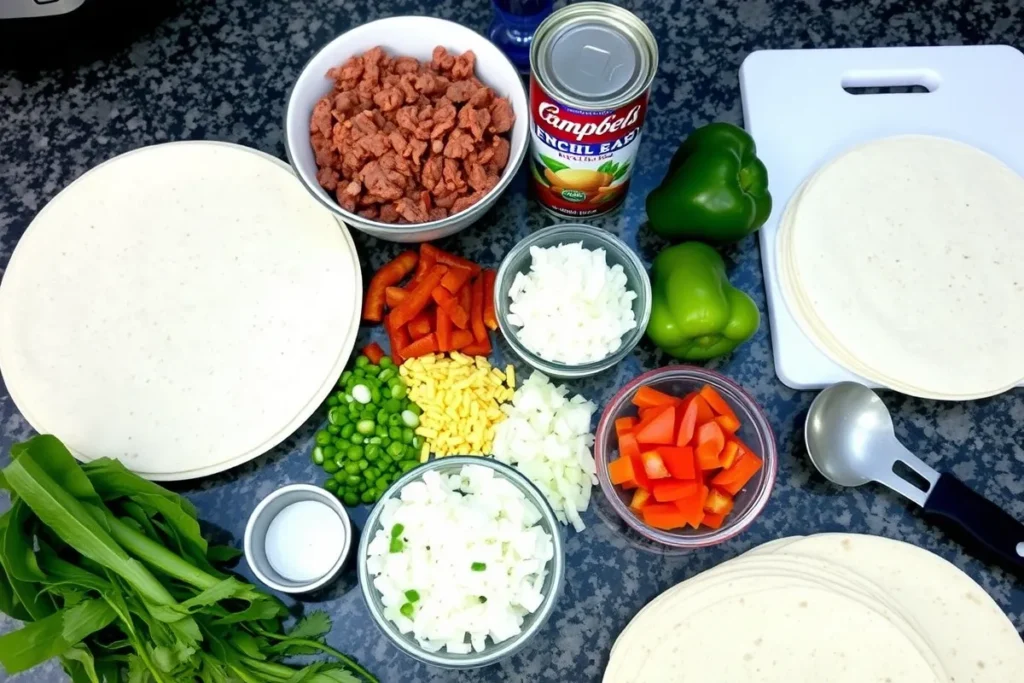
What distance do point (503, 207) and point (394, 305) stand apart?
308 millimetres

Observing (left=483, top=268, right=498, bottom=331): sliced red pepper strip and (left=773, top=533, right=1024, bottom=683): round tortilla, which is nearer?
(left=773, top=533, right=1024, bottom=683): round tortilla

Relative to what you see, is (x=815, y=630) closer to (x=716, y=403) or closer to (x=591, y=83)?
(x=716, y=403)

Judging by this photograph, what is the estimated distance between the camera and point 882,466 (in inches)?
53.7

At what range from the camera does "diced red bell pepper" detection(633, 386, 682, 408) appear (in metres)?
1.38

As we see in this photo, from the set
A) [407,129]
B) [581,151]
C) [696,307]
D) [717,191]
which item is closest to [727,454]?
[696,307]

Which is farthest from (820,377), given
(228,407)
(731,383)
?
(228,407)

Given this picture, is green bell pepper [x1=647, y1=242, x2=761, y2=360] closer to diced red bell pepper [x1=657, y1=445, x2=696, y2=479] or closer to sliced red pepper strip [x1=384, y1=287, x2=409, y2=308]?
diced red bell pepper [x1=657, y1=445, x2=696, y2=479]

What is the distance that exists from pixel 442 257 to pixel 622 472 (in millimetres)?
512

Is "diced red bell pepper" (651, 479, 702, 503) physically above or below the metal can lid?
below

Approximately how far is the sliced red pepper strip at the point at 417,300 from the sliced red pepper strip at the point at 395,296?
1 cm

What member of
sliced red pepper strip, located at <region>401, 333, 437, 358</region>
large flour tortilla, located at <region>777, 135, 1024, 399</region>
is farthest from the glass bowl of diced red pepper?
sliced red pepper strip, located at <region>401, 333, 437, 358</region>

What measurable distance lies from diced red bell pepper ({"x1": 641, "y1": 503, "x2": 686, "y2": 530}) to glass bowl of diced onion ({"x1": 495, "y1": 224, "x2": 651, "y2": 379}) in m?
0.25

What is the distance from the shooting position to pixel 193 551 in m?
1.26

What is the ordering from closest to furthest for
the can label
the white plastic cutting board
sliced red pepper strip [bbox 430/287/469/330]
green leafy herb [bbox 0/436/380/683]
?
green leafy herb [bbox 0/436/380/683] < the can label < sliced red pepper strip [bbox 430/287/469/330] < the white plastic cutting board
